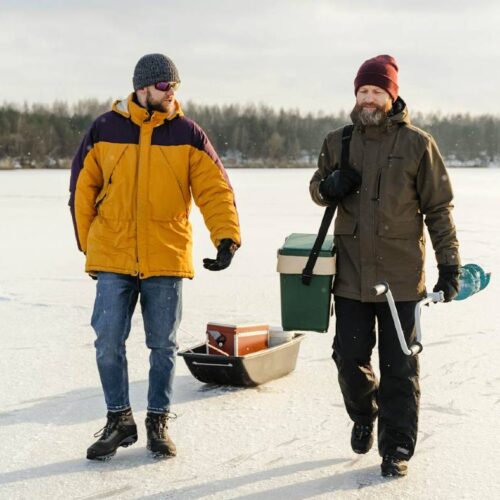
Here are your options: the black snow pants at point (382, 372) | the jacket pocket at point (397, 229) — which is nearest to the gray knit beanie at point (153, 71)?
the jacket pocket at point (397, 229)

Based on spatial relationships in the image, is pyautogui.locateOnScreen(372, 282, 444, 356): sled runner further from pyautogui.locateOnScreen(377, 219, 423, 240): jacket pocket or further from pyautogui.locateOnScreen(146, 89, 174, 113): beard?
pyautogui.locateOnScreen(146, 89, 174, 113): beard

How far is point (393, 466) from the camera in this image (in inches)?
127

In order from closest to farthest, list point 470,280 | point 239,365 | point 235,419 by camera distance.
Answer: point 470,280 < point 235,419 < point 239,365

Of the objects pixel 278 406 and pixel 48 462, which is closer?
pixel 48 462

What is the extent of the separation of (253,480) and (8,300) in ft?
15.0

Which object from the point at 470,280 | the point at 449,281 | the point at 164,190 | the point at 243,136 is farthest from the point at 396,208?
the point at 243,136

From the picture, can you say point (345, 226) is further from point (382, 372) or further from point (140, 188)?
point (140, 188)

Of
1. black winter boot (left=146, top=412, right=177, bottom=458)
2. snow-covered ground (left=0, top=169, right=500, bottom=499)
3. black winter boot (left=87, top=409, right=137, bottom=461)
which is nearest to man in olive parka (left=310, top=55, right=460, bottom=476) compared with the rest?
snow-covered ground (left=0, top=169, right=500, bottom=499)

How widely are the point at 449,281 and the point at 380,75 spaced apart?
0.89m

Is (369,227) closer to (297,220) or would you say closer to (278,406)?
(278,406)

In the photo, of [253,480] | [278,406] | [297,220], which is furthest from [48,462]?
[297,220]

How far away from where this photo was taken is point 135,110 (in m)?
3.33

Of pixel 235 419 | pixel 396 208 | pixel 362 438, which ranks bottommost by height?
pixel 235 419

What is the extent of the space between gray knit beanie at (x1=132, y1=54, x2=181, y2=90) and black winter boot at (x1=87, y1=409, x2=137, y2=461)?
4.76 ft
